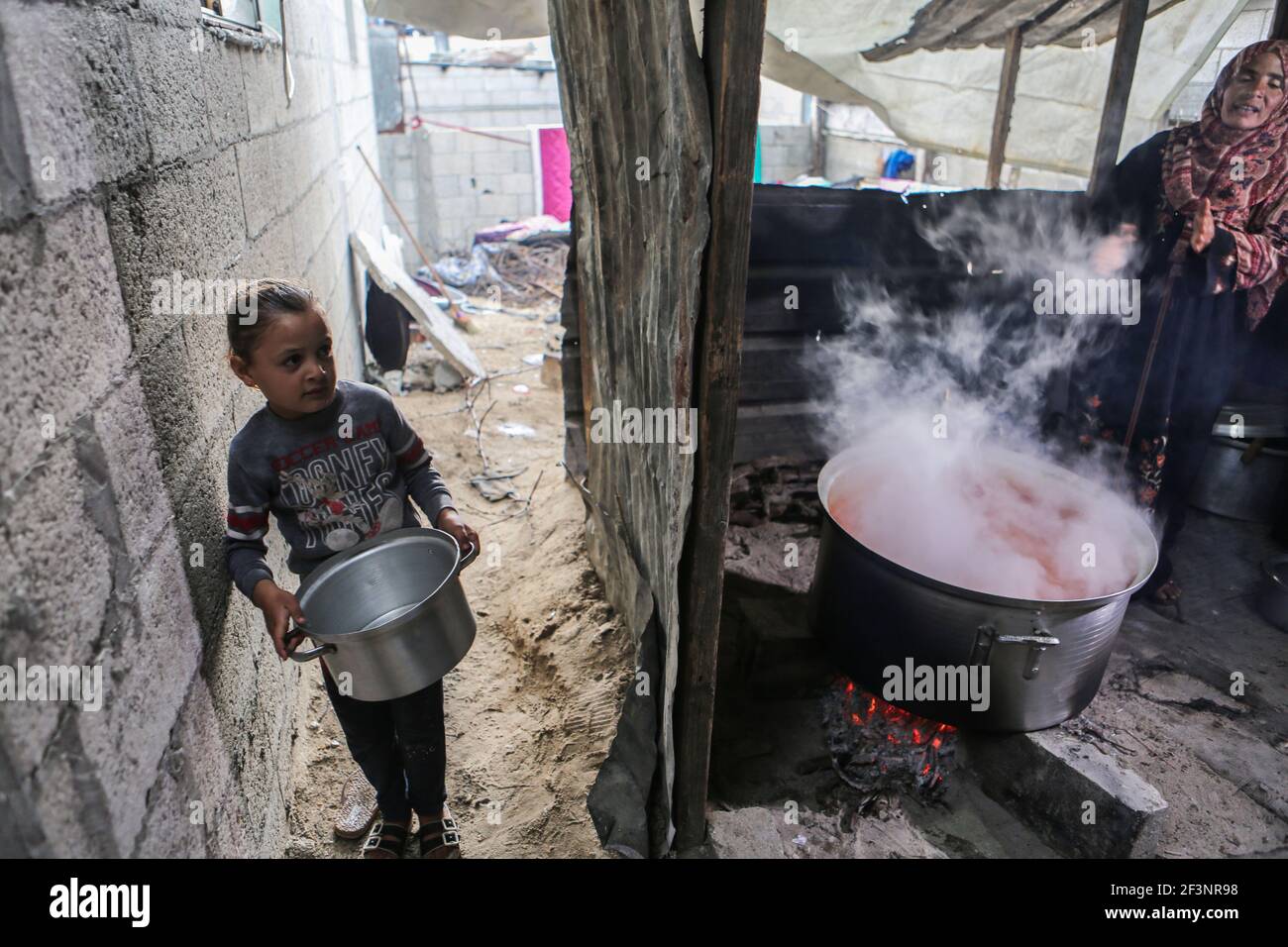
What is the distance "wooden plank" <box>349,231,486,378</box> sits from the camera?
6.77m

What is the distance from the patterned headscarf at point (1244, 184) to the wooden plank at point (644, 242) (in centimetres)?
286

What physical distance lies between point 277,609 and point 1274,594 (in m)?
4.84

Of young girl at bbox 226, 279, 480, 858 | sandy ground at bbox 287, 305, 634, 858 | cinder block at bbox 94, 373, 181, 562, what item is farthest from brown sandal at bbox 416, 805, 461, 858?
cinder block at bbox 94, 373, 181, 562

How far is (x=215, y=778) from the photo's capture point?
73.9 inches

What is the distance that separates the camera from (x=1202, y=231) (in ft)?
11.1

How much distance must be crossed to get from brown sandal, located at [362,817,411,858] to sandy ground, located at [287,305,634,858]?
13 centimetres

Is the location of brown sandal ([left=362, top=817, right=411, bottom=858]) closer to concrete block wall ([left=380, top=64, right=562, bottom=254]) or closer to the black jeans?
the black jeans

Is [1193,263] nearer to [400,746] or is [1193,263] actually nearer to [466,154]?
[400,746]

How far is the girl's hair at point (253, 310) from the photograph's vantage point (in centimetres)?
181
